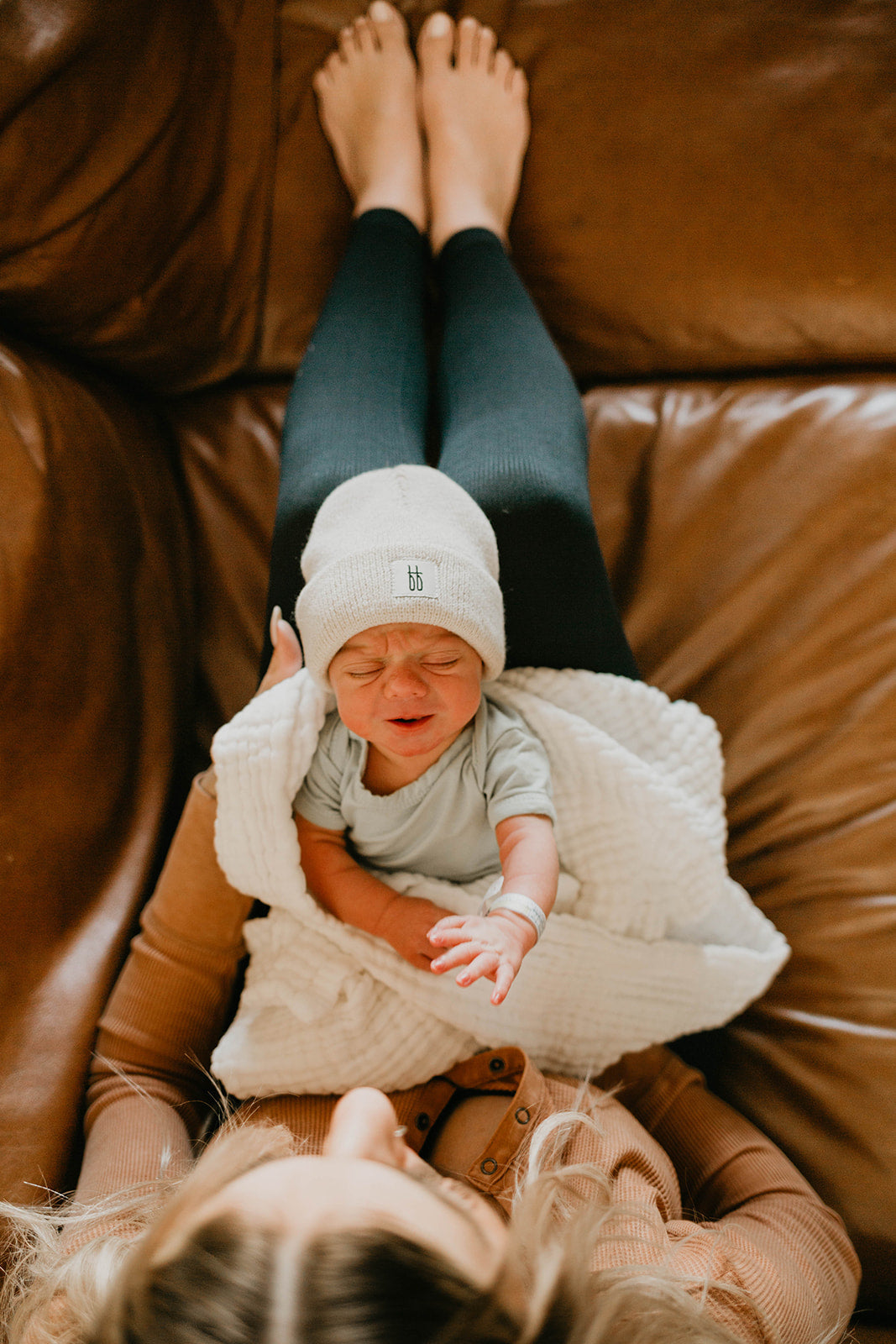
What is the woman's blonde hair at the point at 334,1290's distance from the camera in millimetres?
409

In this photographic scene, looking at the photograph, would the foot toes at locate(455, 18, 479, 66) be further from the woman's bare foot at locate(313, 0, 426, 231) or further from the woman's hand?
the woman's hand

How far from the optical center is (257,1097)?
2.66 feet

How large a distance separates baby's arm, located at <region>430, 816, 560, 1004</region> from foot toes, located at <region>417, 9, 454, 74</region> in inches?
38.2

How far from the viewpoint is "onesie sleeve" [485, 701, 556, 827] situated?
0.76 meters

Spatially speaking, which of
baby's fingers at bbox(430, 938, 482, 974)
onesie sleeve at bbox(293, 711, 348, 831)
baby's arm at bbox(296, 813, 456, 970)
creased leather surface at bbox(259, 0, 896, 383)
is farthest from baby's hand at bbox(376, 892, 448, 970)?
creased leather surface at bbox(259, 0, 896, 383)

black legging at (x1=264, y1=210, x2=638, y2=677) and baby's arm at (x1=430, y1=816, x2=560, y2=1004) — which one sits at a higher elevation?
black legging at (x1=264, y1=210, x2=638, y2=677)

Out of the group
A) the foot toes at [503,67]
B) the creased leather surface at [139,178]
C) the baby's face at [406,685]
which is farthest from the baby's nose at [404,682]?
the foot toes at [503,67]

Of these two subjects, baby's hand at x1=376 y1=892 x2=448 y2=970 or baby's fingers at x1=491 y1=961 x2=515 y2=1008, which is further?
baby's hand at x1=376 y1=892 x2=448 y2=970

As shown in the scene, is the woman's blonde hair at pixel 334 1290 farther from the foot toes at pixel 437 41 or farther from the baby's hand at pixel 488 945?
the foot toes at pixel 437 41

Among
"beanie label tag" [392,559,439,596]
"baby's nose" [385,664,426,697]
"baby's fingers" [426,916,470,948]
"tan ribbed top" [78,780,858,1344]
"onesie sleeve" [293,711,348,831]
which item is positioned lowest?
"tan ribbed top" [78,780,858,1344]

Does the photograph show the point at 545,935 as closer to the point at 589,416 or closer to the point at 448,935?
the point at 448,935

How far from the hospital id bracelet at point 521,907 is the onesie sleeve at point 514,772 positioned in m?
0.10

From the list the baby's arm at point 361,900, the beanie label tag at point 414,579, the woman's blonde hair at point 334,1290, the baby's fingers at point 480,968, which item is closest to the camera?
the woman's blonde hair at point 334,1290

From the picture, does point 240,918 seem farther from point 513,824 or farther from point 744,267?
point 744,267
